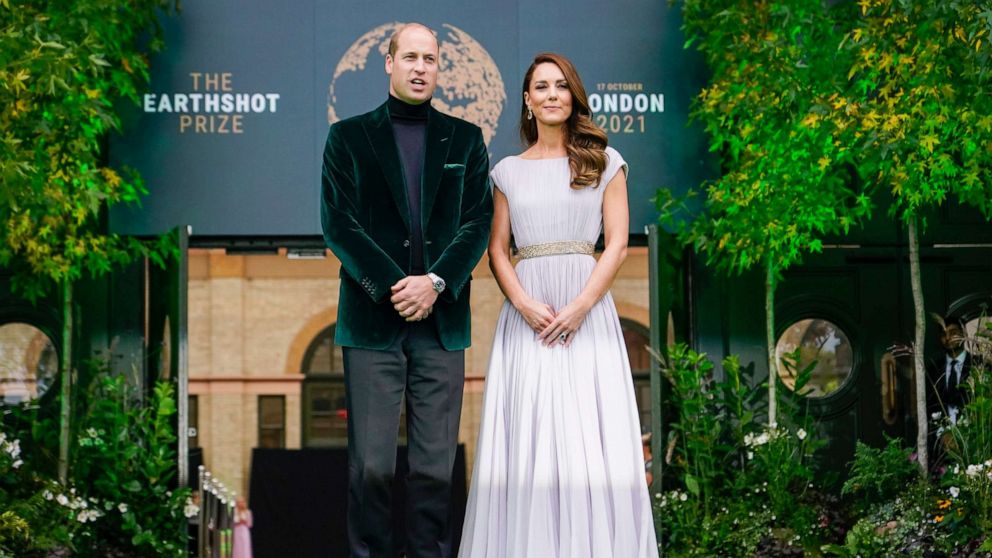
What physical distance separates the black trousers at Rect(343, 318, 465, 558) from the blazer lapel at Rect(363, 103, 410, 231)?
368 mm

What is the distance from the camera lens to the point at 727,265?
8.45m

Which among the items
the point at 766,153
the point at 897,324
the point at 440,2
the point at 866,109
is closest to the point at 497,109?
the point at 440,2

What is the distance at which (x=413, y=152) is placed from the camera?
433 cm

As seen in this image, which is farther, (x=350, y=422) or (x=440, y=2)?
(x=440, y=2)

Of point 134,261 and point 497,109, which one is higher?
point 497,109

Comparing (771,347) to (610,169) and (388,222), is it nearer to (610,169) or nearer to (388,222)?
(610,169)

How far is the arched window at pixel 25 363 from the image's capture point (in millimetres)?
8555

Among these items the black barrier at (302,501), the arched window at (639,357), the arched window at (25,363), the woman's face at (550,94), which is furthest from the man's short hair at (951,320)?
the arched window at (639,357)

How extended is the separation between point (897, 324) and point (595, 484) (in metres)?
4.92

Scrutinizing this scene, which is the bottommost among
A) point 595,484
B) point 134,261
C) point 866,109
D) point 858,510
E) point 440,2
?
point 858,510

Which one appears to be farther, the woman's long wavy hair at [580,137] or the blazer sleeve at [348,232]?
the woman's long wavy hair at [580,137]

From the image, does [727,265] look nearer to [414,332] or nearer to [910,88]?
[910,88]

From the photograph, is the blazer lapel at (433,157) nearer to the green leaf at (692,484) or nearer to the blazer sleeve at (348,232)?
the blazer sleeve at (348,232)

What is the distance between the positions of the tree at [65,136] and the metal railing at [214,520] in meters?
0.83
